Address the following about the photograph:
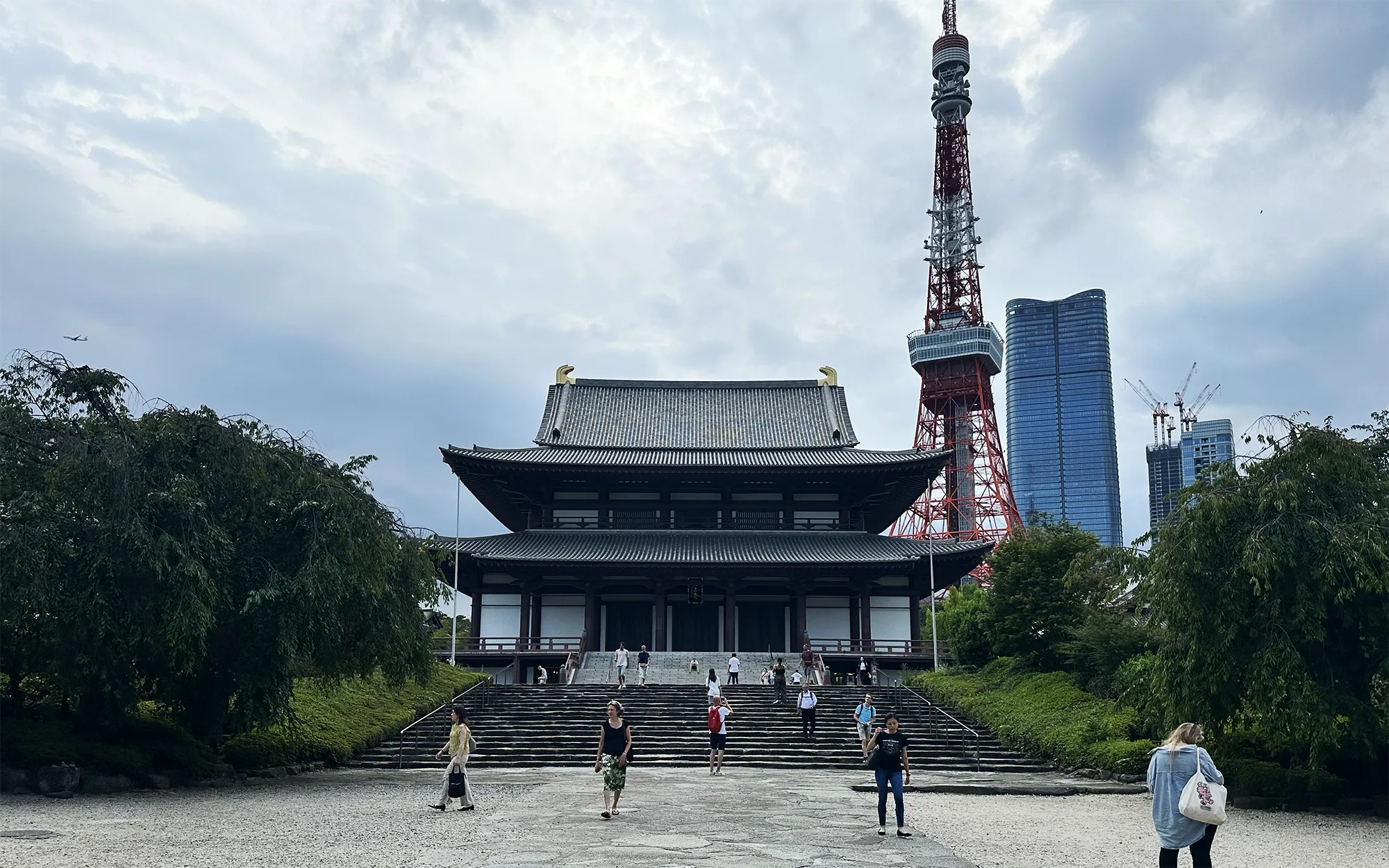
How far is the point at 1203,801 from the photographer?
28.5 ft

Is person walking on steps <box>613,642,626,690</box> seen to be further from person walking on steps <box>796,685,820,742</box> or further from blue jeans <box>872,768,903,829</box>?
blue jeans <box>872,768,903,829</box>

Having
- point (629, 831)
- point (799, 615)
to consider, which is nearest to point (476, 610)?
point (799, 615)

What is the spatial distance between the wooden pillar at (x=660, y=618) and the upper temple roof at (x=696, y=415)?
8.05 meters

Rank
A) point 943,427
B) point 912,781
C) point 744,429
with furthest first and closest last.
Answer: point 943,427 → point 744,429 → point 912,781

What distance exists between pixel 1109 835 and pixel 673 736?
1423cm

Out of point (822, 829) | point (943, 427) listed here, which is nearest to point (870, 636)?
point (822, 829)

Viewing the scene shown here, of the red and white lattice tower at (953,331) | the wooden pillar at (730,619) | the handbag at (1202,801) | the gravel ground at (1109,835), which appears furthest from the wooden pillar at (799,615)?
the red and white lattice tower at (953,331)

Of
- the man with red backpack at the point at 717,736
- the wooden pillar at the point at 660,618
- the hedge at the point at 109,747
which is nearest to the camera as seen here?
the hedge at the point at 109,747

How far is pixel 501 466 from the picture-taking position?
4191 cm

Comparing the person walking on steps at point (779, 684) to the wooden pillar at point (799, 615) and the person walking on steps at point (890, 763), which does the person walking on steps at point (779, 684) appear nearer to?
the wooden pillar at point (799, 615)

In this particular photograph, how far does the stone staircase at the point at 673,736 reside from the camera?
24719 millimetres

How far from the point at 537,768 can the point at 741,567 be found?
1725cm

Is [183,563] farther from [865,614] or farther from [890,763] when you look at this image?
[865,614]

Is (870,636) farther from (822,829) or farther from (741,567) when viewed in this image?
(822,829)
